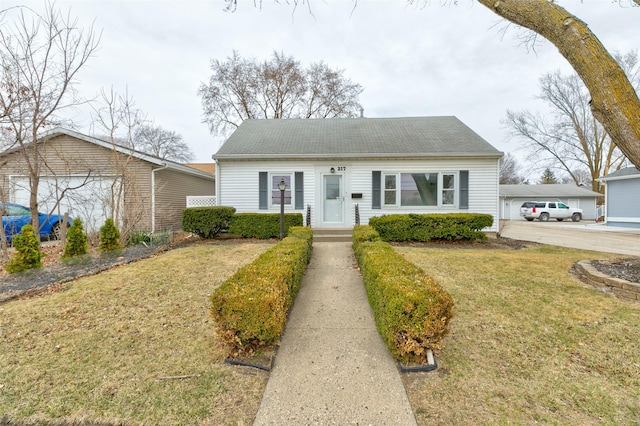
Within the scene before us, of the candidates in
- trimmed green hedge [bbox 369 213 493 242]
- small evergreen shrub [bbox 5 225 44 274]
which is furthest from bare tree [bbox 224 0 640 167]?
small evergreen shrub [bbox 5 225 44 274]

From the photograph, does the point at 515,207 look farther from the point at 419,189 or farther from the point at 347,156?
the point at 347,156

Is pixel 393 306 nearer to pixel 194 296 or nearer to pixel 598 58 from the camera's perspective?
pixel 194 296

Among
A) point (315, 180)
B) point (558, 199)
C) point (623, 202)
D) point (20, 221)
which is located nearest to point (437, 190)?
point (315, 180)

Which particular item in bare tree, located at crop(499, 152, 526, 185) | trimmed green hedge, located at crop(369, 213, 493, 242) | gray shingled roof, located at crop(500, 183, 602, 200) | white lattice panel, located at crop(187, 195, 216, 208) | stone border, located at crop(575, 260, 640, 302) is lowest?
stone border, located at crop(575, 260, 640, 302)

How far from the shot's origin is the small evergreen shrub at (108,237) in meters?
6.78

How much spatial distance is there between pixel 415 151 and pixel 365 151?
1710 millimetres

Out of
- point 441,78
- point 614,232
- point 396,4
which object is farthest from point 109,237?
point 614,232

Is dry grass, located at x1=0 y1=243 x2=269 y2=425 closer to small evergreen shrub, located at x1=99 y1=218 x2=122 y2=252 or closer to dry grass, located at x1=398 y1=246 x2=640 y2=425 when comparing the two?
dry grass, located at x1=398 y1=246 x2=640 y2=425

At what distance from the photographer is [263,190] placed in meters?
9.98

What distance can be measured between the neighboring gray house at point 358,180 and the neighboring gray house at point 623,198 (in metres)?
10.2

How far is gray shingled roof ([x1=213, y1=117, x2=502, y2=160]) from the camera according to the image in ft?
32.0

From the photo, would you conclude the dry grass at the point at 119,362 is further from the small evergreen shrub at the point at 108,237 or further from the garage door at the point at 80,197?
the garage door at the point at 80,197

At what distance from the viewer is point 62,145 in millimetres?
10539

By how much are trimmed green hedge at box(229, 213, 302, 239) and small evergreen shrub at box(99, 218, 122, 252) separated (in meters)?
2.96
